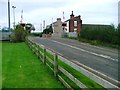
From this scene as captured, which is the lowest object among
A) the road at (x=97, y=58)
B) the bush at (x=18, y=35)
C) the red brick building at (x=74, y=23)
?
the road at (x=97, y=58)

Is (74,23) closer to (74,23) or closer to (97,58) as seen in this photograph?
(74,23)

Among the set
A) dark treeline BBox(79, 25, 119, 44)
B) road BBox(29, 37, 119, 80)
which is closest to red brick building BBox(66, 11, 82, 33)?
dark treeline BBox(79, 25, 119, 44)

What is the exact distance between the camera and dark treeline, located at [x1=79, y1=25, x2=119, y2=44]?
35562 millimetres

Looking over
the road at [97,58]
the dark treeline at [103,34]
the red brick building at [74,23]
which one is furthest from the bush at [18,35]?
the red brick building at [74,23]

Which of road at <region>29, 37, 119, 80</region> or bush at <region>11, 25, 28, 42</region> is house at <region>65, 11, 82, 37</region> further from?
road at <region>29, 37, 119, 80</region>

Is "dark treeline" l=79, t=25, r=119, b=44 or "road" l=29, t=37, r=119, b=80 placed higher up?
"dark treeline" l=79, t=25, r=119, b=44

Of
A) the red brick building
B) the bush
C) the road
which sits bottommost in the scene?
the road

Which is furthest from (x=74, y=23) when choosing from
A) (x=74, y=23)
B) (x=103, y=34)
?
(x=103, y=34)

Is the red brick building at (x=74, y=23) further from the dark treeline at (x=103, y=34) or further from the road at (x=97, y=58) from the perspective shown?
the road at (x=97, y=58)

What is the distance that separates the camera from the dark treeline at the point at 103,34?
35.6 metres

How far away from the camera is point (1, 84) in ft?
31.8

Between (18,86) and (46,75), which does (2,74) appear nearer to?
(46,75)

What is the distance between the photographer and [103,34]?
131ft

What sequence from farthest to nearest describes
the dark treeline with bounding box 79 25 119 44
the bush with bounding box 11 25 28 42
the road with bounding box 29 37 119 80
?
1. the bush with bounding box 11 25 28 42
2. the dark treeline with bounding box 79 25 119 44
3. the road with bounding box 29 37 119 80
